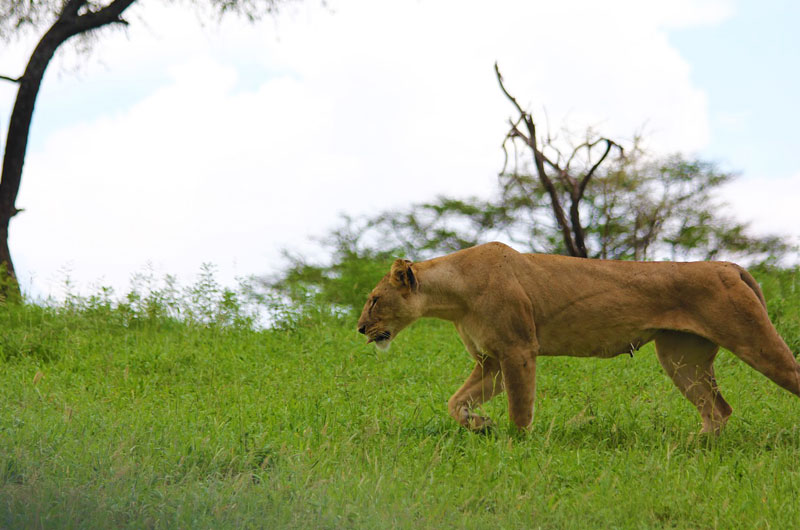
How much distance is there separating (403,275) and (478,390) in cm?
100

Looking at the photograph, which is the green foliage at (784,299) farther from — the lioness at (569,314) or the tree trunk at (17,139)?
the tree trunk at (17,139)

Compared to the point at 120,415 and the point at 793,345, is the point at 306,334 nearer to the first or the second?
the point at 120,415

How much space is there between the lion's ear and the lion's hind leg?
187cm

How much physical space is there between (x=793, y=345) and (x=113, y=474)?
8172 millimetres

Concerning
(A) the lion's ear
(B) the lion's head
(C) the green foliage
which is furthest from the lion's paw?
(C) the green foliage

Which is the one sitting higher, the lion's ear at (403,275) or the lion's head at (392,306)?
the lion's ear at (403,275)

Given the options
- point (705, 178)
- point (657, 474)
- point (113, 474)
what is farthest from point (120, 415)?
point (705, 178)

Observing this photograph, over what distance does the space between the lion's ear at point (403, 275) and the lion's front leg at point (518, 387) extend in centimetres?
87

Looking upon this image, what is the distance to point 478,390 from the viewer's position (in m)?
6.26

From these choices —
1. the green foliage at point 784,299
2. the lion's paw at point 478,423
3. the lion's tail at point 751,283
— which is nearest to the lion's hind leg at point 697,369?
the lion's tail at point 751,283

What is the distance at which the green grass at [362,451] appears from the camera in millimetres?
4219

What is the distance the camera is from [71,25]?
45.5ft

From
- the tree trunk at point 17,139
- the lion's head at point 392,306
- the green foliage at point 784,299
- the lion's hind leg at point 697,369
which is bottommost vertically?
the lion's hind leg at point 697,369

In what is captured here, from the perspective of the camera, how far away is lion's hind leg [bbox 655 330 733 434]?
6438mm
